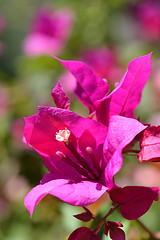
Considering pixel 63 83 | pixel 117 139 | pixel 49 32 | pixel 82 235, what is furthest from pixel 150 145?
pixel 49 32

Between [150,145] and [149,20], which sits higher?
[150,145]

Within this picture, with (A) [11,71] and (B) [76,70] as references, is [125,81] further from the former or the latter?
(A) [11,71]

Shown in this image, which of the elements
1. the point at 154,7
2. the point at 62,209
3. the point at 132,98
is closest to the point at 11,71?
the point at 154,7

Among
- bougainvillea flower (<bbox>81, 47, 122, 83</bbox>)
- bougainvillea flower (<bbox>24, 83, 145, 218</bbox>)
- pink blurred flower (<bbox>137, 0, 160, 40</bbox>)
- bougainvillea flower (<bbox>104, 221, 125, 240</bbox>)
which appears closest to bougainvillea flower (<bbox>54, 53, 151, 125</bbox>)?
bougainvillea flower (<bbox>24, 83, 145, 218</bbox>)

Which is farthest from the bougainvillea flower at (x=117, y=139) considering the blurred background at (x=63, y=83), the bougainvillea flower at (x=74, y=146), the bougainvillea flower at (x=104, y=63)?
the bougainvillea flower at (x=104, y=63)

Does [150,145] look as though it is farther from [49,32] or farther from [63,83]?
[49,32]

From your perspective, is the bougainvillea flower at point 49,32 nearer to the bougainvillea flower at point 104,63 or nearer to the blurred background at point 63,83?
the blurred background at point 63,83
